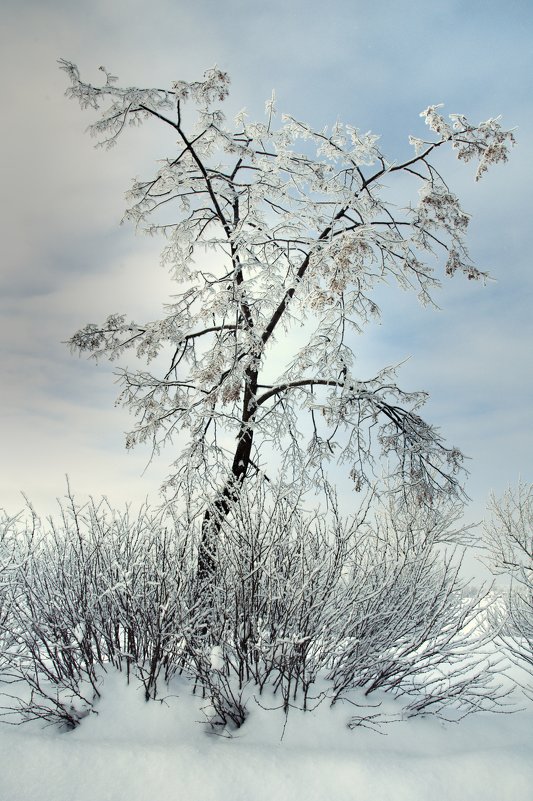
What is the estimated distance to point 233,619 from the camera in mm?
5797

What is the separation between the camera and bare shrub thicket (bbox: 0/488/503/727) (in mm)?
5711

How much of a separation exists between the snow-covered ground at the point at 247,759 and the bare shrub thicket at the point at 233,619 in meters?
0.21

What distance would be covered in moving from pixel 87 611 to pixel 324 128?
751 centimetres

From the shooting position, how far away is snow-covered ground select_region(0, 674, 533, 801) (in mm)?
4965

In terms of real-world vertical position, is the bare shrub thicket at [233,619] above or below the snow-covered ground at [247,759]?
above

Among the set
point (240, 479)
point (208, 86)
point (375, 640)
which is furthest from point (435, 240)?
point (375, 640)

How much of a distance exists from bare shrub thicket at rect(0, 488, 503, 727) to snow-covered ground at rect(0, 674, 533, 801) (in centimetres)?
21

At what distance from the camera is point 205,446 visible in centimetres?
873

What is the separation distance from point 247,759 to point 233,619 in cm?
118

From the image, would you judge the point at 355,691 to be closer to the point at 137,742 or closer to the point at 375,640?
the point at 375,640

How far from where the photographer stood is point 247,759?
5.23 m

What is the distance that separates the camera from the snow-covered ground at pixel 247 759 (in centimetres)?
496

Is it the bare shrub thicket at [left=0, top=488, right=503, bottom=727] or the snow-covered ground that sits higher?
the bare shrub thicket at [left=0, top=488, right=503, bottom=727]

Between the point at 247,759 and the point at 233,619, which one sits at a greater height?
the point at 233,619
